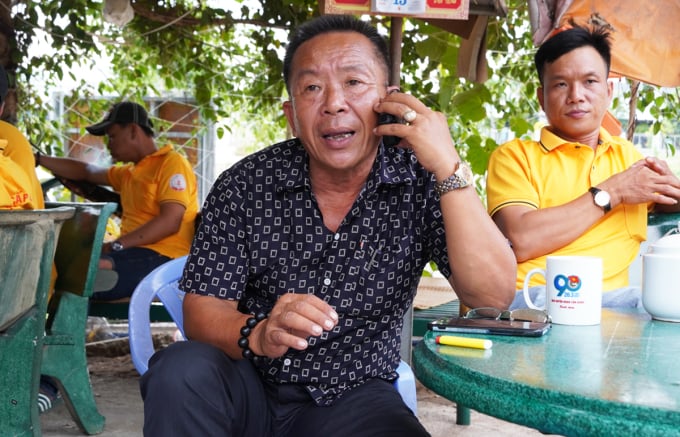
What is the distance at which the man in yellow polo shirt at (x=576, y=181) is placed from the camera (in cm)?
248

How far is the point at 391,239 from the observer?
197cm

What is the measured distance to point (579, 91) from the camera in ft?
8.96

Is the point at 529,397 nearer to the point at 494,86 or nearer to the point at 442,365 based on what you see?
the point at 442,365

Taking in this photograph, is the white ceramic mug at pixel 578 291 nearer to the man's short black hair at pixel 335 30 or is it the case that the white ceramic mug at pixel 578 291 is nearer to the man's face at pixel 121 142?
the man's short black hair at pixel 335 30

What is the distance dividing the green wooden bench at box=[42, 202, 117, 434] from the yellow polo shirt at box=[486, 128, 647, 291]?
6.04ft

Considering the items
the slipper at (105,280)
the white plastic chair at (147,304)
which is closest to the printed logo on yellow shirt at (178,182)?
the slipper at (105,280)

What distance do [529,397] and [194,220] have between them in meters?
4.51

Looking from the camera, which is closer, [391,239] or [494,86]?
[391,239]

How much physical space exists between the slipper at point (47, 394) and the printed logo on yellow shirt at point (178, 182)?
1.79 m

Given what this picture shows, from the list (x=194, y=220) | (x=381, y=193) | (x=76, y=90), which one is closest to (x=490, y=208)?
(x=381, y=193)

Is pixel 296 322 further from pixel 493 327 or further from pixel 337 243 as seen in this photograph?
pixel 337 243

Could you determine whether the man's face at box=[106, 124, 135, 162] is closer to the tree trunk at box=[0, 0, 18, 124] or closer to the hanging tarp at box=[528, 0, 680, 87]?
the tree trunk at box=[0, 0, 18, 124]

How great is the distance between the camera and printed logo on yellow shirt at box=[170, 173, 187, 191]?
5.17 meters

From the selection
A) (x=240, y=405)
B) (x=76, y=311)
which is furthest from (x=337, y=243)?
(x=76, y=311)
